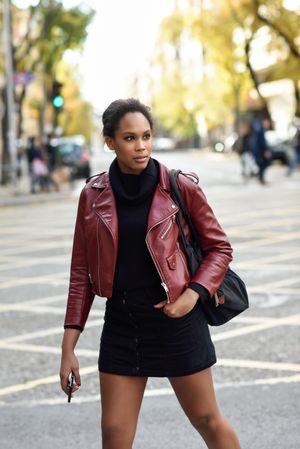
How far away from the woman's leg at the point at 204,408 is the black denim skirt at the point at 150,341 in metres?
0.04

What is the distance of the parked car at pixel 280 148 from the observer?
4416cm

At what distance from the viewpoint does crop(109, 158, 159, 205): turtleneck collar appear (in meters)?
3.45

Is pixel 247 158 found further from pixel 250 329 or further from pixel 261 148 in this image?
pixel 250 329

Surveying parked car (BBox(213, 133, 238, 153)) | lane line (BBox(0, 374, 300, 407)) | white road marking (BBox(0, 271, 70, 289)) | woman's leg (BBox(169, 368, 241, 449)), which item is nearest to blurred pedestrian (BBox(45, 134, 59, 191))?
white road marking (BBox(0, 271, 70, 289))

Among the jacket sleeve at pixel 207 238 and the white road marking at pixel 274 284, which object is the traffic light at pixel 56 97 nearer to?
the white road marking at pixel 274 284

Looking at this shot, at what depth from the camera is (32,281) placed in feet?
→ 35.9

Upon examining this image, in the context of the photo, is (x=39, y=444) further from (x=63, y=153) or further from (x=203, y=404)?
(x=63, y=153)

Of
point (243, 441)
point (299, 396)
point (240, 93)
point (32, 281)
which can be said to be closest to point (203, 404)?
point (243, 441)

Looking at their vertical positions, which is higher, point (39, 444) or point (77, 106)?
point (39, 444)

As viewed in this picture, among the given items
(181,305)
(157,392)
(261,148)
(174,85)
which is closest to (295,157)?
(261,148)

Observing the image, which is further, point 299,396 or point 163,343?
point 299,396

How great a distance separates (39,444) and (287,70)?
3998 cm

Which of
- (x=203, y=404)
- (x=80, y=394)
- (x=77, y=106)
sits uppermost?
(x=203, y=404)

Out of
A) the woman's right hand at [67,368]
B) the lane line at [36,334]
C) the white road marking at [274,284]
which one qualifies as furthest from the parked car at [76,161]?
the woman's right hand at [67,368]
